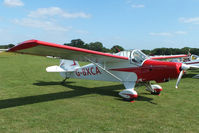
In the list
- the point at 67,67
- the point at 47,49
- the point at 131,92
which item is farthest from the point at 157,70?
the point at 67,67

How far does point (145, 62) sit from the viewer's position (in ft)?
22.2

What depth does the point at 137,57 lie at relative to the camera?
7012 millimetres

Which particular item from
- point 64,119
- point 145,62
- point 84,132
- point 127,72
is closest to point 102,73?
point 127,72

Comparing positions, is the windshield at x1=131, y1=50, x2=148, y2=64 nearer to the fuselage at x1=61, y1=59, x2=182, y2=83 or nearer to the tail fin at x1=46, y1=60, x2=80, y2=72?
the fuselage at x1=61, y1=59, x2=182, y2=83

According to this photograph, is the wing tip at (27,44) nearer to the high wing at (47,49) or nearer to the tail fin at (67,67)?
the high wing at (47,49)

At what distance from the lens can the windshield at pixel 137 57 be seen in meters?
6.96

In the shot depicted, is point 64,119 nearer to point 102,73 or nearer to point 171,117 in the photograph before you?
point 171,117

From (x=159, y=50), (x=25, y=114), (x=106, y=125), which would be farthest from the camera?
(x=159, y=50)

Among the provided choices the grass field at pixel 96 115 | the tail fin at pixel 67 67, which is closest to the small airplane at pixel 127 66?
the grass field at pixel 96 115

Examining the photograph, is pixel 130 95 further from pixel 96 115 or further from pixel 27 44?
pixel 27 44

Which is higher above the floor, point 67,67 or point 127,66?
point 127,66

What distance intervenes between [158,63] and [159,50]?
3862 inches

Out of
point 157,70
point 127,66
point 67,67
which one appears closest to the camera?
point 157,70

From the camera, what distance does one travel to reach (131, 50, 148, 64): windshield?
22.8 ft
